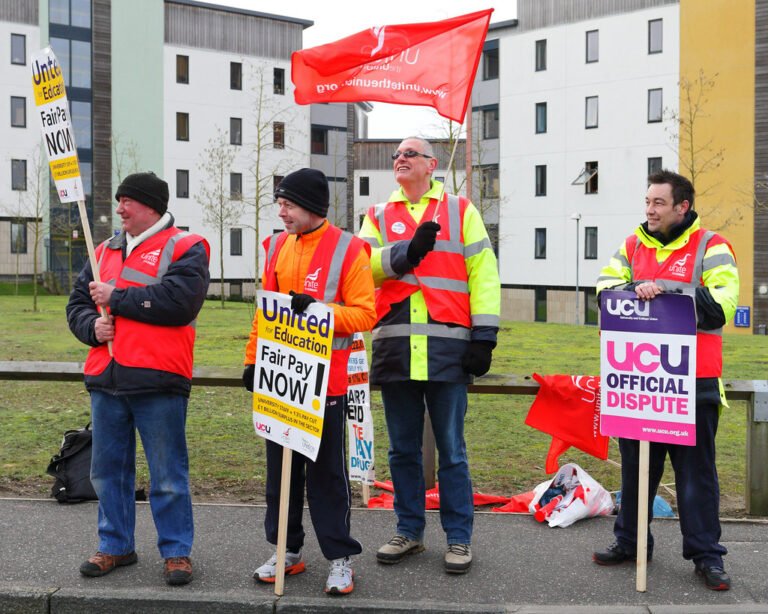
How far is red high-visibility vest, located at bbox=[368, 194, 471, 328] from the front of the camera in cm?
549

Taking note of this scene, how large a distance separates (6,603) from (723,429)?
7991 mm

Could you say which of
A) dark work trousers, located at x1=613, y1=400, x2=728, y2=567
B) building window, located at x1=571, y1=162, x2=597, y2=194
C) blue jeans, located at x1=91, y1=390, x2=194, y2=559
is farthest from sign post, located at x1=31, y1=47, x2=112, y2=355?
building window, located at x1=571, y1=162, x2=597, y2=194

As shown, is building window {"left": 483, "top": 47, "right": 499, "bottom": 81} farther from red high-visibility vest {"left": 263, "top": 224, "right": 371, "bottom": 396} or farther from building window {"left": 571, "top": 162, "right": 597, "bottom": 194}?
red high-visibility vest {"left": 263, "top": 224, "right": 371, "bottom": 396}

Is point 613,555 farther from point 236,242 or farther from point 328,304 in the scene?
point 236,242

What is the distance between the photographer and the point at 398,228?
18.6ft

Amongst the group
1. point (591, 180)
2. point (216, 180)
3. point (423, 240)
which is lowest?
point (423, 240)

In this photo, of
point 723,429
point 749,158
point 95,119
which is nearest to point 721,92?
point 749,158

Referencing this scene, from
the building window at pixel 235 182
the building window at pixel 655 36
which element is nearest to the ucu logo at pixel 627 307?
the building window at pixel 655 36

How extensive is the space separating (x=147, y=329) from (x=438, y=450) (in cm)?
175

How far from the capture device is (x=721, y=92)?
4409 cm

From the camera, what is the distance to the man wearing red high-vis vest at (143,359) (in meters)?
5.15

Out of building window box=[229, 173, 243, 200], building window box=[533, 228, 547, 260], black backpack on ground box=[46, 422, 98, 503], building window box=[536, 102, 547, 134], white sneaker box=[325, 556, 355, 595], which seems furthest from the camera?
building window box=[229, 173, 243, 200]

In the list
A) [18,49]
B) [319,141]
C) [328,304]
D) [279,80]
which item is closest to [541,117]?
[319,141]

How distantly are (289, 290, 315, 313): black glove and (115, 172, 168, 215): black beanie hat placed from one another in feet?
3.28
